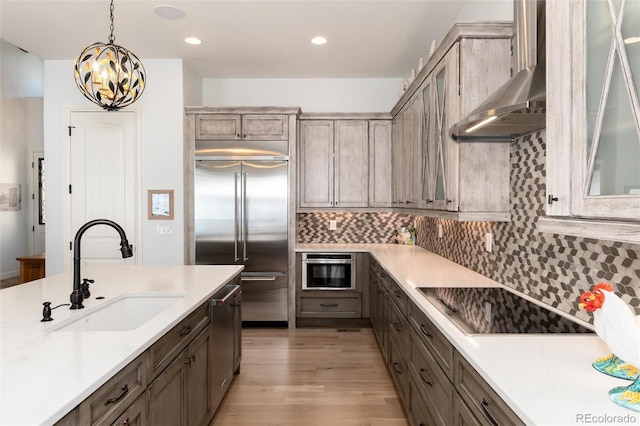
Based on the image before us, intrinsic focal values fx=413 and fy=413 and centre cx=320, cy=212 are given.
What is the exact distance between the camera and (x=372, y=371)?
3.55 meters

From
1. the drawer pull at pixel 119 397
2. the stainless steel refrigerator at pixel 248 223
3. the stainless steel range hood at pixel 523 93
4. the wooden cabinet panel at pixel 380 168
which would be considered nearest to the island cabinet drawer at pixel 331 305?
the stainless steel refrigerator at pixel 248 223

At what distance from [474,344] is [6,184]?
29.4 feet

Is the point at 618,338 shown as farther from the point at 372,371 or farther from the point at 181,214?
the point at 181,214

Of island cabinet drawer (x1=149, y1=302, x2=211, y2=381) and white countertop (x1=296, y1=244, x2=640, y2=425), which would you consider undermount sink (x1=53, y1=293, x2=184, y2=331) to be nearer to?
island cabinet drawer (x1=149, y1=302, x2=211, y2=381)

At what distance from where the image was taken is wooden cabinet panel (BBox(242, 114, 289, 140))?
4809 millimetres

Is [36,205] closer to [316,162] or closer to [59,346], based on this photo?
[316,162]

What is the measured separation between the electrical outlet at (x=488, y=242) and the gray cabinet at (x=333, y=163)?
7.46 ft

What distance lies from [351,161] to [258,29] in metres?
1.95

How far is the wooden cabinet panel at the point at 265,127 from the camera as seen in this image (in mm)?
4809

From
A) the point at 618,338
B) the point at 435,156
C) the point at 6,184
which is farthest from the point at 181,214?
the point at 6,184

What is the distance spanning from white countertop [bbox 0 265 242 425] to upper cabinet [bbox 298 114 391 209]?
2.62 metres

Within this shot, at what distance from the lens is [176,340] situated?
1.93 m

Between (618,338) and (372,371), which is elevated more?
(618,338)

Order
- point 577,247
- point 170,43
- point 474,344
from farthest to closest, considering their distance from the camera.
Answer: point 170,43
point 577,247
point 474,344
